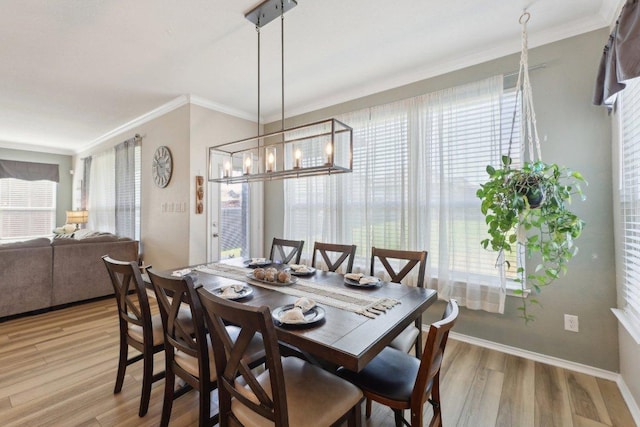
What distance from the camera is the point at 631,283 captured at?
187 centimetres

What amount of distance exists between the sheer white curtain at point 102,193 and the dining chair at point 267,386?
5.21 meters

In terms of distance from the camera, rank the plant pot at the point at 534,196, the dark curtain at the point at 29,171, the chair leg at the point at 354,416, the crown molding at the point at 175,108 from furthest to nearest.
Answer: the dark curtain at the point at 29,171
the crown molding at the point at 175,108
the plant pot at the point at 534,196
the chair leg at the point at 354,416

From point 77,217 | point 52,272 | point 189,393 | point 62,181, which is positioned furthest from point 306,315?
point 62,181

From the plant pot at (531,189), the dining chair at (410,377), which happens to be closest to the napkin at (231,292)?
the dining chair at (410,377)

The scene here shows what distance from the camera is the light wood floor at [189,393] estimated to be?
5.71 feet

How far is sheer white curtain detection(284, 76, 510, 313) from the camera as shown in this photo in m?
2.59

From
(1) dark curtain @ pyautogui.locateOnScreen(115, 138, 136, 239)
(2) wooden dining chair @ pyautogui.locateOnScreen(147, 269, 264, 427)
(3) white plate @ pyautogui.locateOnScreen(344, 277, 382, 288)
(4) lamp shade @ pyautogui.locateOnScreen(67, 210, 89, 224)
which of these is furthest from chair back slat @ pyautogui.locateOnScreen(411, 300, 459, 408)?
(4) lamp shade @ pyautogui.locateOnScreen(67, 210, 89, 224)

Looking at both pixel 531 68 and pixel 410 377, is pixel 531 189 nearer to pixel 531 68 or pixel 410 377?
pixel 531 68

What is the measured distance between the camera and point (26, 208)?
626 centimetres

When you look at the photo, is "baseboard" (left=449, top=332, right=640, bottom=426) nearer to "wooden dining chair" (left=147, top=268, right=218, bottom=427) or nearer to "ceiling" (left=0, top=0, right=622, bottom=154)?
"wooden dining chair" (left=147, top=268, right=218, bottom=427)

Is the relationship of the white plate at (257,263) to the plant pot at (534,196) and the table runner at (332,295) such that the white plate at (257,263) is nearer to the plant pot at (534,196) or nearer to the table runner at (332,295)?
the table runner at (332,295)

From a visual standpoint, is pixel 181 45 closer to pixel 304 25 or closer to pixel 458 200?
pixel 304 25

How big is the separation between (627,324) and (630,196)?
0.82 metres

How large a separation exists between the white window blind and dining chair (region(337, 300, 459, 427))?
4.81ft
